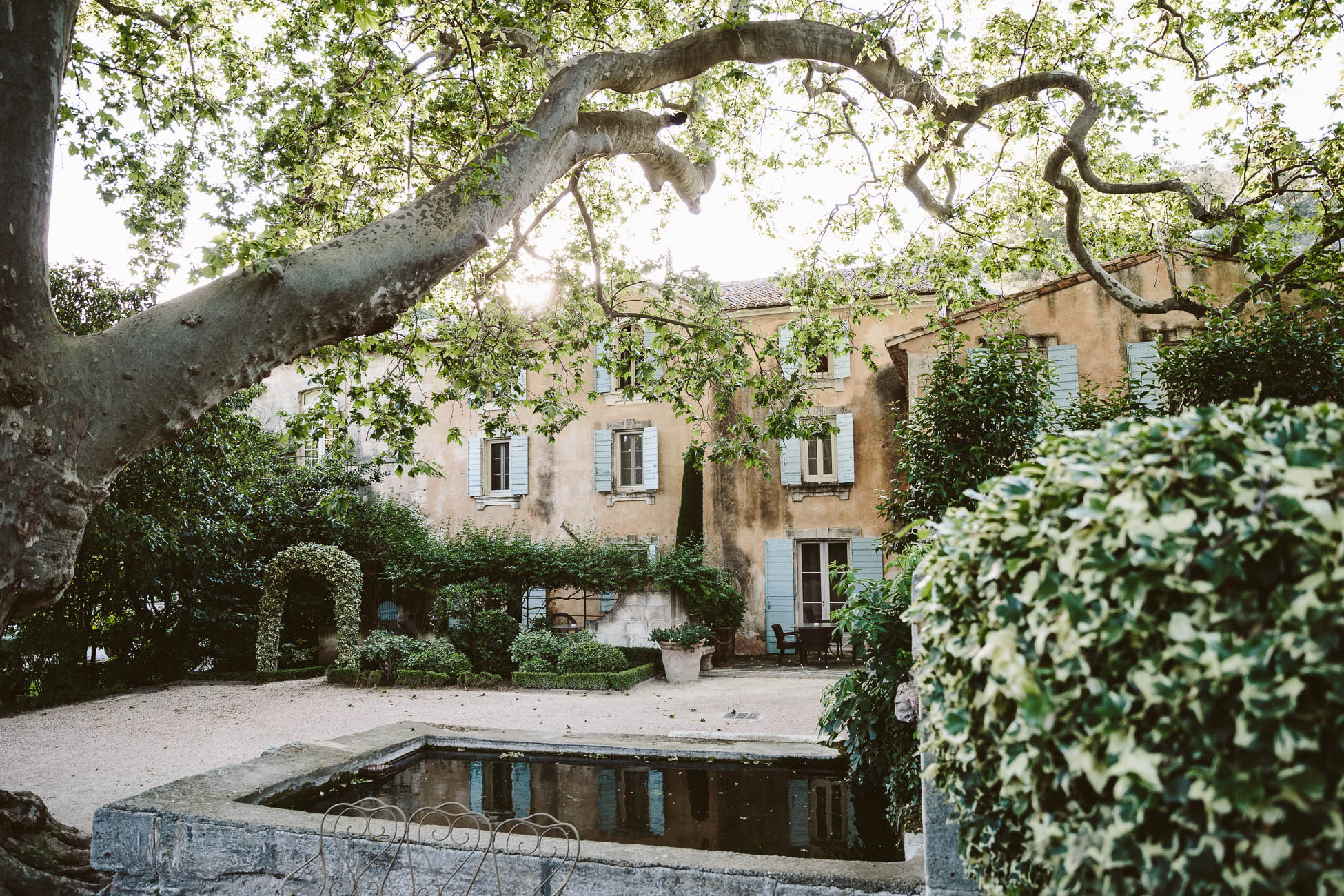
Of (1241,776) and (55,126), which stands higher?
(55,126)

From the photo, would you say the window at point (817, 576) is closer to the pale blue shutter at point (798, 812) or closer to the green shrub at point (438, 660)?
the green shrub at point (438, 660)

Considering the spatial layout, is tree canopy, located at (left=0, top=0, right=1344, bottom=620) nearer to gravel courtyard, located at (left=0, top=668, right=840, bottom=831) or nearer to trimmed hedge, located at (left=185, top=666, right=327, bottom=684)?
gravel courtyard, located at (left=0, top=668, right=840, bottom=831)

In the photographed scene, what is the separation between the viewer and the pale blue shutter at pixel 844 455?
17250 millimetres

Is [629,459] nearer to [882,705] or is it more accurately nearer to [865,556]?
[865,556]

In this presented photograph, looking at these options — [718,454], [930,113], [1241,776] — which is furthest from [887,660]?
[930,113]

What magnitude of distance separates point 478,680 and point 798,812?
9.33 m

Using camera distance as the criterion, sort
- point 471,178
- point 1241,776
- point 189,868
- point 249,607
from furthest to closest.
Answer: point 249,607 → point 471,178 → point 189,868 → point 1241,776

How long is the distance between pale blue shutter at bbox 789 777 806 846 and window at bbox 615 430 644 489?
14.0 metres

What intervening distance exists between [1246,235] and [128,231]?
967 centimetres

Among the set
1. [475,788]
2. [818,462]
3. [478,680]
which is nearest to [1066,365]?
[818,462]

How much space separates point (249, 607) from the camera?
1566cm

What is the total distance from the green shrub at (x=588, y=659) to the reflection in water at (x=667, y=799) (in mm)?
7094

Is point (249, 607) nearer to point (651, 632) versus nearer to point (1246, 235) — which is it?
point (651, 632)

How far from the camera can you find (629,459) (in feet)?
62.6
